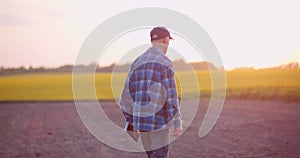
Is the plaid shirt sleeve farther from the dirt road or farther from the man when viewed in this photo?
the dirt road

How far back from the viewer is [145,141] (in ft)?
17.8

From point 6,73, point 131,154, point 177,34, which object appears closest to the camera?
point 177,34

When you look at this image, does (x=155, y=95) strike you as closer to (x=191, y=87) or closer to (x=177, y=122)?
(x=177, y=122)

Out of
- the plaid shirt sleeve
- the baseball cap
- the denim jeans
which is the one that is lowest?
the denim jeans

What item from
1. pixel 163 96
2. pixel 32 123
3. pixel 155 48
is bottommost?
pixel 32 123

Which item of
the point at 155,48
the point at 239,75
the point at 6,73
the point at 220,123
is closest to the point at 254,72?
the point at 239,75

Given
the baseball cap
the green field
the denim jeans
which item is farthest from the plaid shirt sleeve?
the green field

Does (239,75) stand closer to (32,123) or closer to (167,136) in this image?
(32,123)

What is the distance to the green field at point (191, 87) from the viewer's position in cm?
2439

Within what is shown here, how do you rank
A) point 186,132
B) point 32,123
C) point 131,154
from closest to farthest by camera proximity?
1. point 131,154
2. point 186,132
3. point 32,123

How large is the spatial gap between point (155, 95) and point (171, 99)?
17 centimetres

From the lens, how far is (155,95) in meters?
5.27

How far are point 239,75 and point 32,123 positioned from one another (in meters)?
29.6

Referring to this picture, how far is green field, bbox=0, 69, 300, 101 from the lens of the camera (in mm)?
24391
